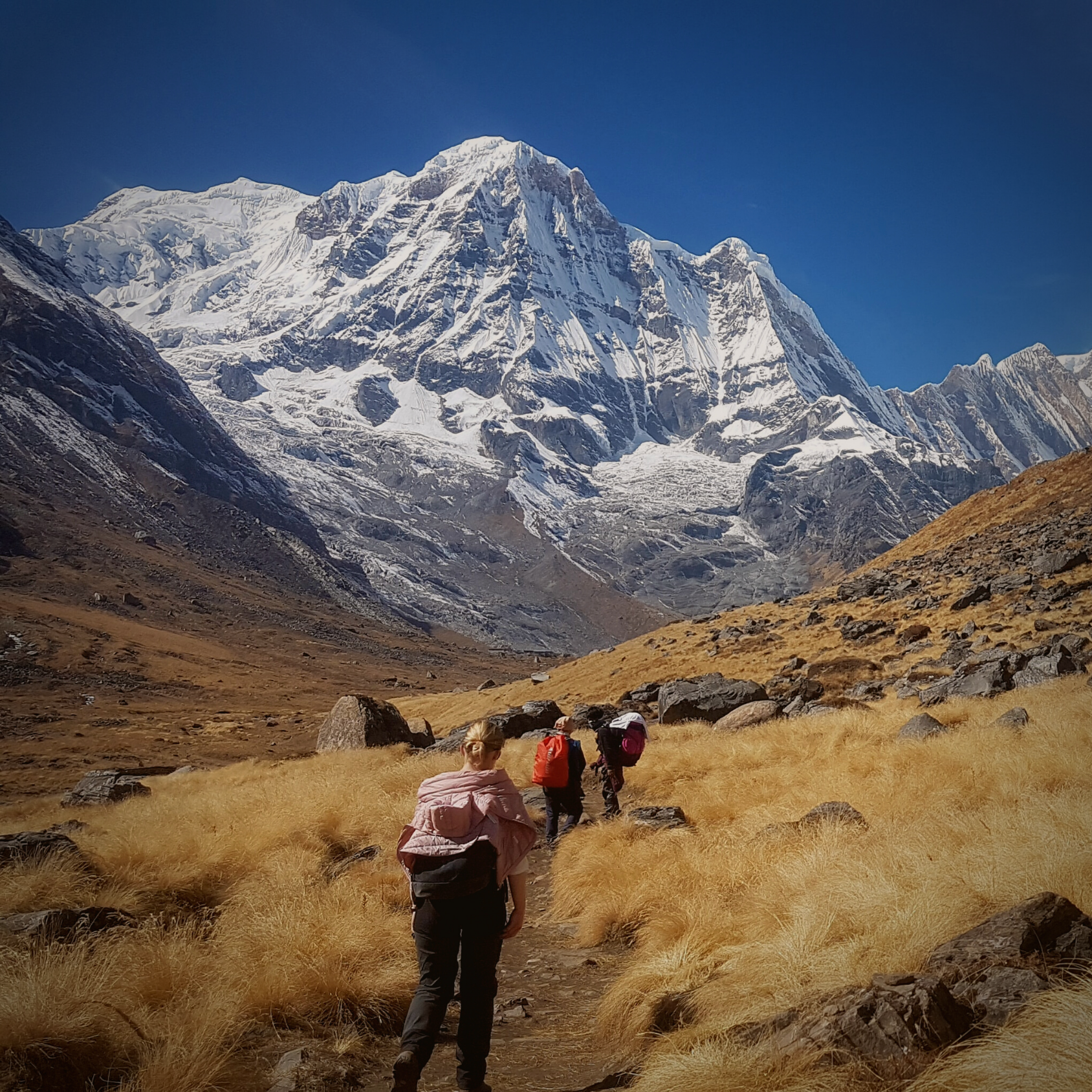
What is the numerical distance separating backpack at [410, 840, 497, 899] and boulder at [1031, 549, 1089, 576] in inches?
1192

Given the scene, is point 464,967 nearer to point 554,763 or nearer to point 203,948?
point 203,948

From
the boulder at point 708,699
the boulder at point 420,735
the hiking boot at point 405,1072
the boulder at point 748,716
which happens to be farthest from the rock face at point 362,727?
the hiking boot at point 405,1072

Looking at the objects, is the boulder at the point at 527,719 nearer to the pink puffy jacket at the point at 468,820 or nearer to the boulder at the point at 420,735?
the boulder at the point at 420,735

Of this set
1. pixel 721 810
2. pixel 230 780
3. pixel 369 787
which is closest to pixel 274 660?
pixel 230 780

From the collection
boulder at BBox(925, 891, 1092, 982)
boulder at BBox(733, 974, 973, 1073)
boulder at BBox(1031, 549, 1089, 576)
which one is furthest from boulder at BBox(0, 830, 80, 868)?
boulder at BBox(1031, 549, 1089, 576)

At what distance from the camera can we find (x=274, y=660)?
316 ft

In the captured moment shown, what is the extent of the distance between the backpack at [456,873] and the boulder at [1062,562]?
3028 cm

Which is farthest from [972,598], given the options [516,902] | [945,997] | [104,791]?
[104,791]

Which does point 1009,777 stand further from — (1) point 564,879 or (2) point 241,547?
(2) point 241,547

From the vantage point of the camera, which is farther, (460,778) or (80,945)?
(80,945)

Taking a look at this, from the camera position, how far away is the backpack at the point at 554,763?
11.0 meters

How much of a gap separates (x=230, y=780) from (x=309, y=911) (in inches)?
565

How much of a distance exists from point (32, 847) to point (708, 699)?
19009mm

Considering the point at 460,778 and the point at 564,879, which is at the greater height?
the point at 460,778
